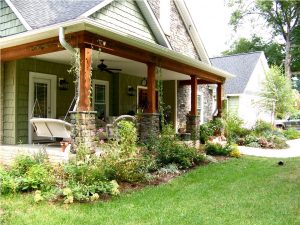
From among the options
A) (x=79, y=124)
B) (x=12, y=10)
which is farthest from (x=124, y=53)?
(x=12, y=10)

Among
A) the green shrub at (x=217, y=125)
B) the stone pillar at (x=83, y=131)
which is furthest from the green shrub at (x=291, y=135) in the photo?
the stone pillar at (x=83, y=131)

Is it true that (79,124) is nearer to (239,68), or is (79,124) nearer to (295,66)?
(239,68)

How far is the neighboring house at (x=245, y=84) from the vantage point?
2148cm

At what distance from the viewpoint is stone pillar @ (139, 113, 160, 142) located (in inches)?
358

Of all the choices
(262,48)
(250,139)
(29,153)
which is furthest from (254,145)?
(262,48)

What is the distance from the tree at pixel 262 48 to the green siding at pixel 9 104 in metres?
34.3

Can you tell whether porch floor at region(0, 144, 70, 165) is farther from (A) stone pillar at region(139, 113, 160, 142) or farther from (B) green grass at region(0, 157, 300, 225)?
(A) stone pillar at region(139, 113, 160, 142)

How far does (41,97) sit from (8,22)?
233 centimetres

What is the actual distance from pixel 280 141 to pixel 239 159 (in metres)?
5.24

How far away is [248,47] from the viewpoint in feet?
132

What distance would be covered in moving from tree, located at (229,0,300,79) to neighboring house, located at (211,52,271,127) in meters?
12.9

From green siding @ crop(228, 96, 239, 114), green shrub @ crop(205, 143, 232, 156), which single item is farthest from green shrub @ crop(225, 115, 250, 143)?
green siding @ crop(228, 96, 239, 114)

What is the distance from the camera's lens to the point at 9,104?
30.1 ft

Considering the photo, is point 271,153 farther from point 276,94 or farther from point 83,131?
point 276,94
